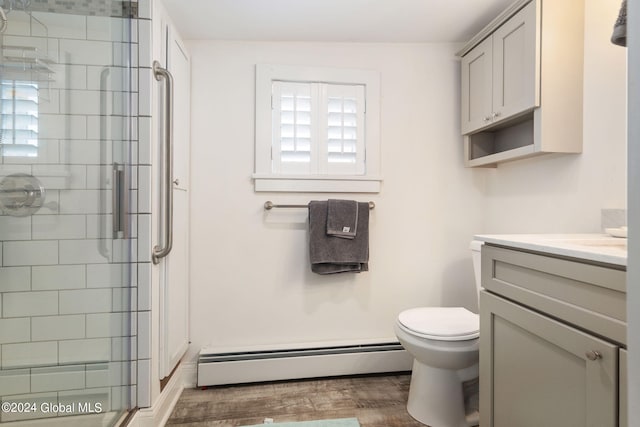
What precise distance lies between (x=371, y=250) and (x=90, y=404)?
4.87 ft

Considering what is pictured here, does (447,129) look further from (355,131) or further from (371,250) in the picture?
(371,250)

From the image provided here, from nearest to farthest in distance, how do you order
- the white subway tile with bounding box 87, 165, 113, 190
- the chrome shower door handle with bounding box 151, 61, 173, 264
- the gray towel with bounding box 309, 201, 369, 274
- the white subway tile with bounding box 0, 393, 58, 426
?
the white subway tile with bounding box 0, 393, 58, 426, the white subway tile with bounding box 87, 165, 113, 190, the chrome shower door handle with bounding box 151, 61, 173, 264, the gray towel with bounding box 309, 201, 369, 274

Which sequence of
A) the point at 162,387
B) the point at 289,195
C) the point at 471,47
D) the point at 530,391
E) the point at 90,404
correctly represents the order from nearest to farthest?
the point at 530,391 < the point at 90,404 < the point at 162,387 < the point at 471,47 < the point at 289,195

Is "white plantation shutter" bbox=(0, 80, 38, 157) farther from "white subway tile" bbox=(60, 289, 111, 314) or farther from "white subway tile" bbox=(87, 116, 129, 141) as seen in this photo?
"white subway tile" bbox=(60, 289, 111, 314)

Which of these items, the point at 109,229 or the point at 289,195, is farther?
the point at 289,195

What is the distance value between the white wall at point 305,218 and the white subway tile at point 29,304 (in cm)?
68

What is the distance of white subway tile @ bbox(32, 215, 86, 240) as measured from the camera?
1230 millimetres

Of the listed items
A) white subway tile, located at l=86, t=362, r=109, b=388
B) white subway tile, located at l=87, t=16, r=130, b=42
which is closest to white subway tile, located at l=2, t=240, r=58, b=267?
white subway tile, located at l=86, t=362, r=109, b=388

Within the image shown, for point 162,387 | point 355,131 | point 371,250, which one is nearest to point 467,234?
point 371,250

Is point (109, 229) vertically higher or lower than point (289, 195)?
lower

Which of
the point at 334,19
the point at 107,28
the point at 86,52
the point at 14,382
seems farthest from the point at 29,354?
the point at 334,19

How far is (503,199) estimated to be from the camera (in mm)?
1877

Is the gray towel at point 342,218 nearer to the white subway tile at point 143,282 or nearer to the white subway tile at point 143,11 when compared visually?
the white subway tile at point 143,282

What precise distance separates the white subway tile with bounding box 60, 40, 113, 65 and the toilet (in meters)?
1.69
